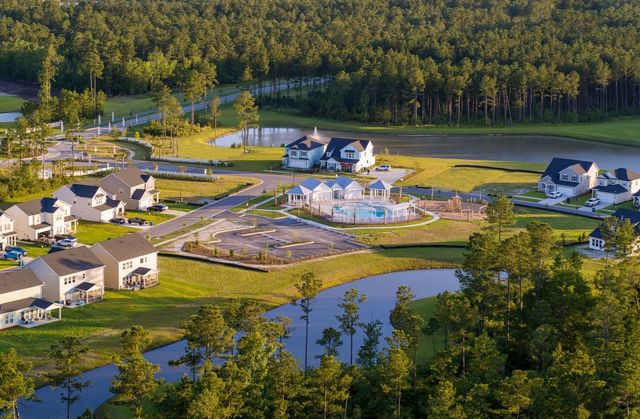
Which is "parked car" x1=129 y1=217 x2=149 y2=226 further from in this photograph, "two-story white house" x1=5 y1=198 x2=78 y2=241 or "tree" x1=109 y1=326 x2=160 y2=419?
"tree" x1=109 y1=326 x2=160 y2=419

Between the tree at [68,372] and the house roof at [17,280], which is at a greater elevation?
the house roof at [17,280]

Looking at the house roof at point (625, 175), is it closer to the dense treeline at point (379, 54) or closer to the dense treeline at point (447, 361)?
the dense treeline at point (447, 361)

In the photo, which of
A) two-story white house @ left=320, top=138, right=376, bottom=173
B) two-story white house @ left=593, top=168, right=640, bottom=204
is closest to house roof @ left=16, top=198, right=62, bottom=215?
two-story white house @ left=320, top=138, right=376, bottom=173

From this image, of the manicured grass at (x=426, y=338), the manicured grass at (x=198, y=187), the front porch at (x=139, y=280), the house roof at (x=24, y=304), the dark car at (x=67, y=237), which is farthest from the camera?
the manicured grass at (x=198, y=187)

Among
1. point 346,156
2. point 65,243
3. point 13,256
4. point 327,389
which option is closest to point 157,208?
point 65,243

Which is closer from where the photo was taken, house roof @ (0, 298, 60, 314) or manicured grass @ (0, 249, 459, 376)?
manicured grass @ (0, 249, 459, 376)

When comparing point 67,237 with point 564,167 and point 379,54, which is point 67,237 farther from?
point 379,54

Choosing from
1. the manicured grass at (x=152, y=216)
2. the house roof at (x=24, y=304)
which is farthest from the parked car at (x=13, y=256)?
the manicured grass at (x=152, y=216)

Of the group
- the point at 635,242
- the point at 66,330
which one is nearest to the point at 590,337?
the point at 635,242
